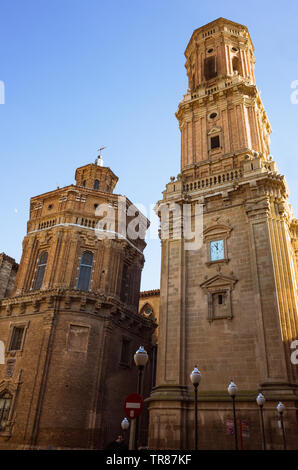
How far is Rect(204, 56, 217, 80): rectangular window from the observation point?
1276 inches

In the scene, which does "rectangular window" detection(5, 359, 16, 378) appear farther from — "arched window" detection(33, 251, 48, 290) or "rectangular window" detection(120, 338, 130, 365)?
"rectangular window" detection(120, 338, 130, 365)

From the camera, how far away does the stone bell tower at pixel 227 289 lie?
1727 cm

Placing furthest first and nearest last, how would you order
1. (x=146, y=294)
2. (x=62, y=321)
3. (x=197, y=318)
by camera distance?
(x=146, y=294) < (x=62, y=321) < (x=197, y=318)

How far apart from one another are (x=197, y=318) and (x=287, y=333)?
193 inches

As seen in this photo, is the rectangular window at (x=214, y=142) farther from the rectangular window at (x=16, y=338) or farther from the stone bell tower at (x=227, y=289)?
the rectangular window at (x=16, y=338)

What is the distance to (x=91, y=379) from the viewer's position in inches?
993

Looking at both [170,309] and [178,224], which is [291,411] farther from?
[178,224]

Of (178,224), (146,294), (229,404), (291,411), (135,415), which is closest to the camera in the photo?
(135,415)

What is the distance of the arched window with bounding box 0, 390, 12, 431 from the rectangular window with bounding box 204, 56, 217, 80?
29.1 meters

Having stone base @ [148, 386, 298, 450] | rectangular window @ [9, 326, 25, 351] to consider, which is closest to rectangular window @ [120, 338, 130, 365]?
rectangular window @ [9, 326, 25, 351]

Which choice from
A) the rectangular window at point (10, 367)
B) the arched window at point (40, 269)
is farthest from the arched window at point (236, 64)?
the rectangular window at point (10, 367)

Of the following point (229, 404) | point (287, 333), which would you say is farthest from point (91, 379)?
point (287, 333)

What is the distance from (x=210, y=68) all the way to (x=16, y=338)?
27416 millimetres
